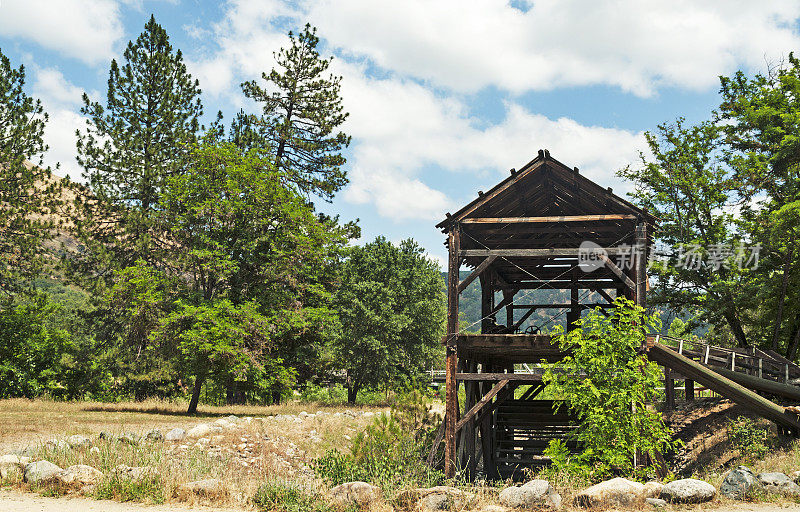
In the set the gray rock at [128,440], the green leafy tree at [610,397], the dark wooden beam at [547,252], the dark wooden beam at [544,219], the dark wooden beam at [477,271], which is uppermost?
the dark wooden beam at [544,219]

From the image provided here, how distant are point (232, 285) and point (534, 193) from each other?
53.2ft

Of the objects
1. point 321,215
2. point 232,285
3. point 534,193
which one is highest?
point 321,215

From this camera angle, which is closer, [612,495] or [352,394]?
[612,495]

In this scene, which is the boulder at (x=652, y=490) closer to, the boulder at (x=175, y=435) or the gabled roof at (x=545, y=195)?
the gabled roof at (x=545, y=195)

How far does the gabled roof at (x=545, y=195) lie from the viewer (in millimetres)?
15938

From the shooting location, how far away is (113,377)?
35.9m

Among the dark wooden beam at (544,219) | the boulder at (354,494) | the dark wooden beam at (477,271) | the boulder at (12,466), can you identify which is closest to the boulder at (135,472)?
the boulder at (12,466)

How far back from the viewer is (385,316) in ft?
124

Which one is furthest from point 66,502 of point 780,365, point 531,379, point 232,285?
point 780,365

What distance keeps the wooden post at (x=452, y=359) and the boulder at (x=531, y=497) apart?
5.10 m

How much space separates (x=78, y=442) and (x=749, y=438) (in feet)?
57.2

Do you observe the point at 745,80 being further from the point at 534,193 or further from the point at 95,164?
the point at 95,164

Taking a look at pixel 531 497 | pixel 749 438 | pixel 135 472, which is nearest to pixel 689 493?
pixel 531 497

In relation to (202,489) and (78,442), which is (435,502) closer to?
(202,489)
